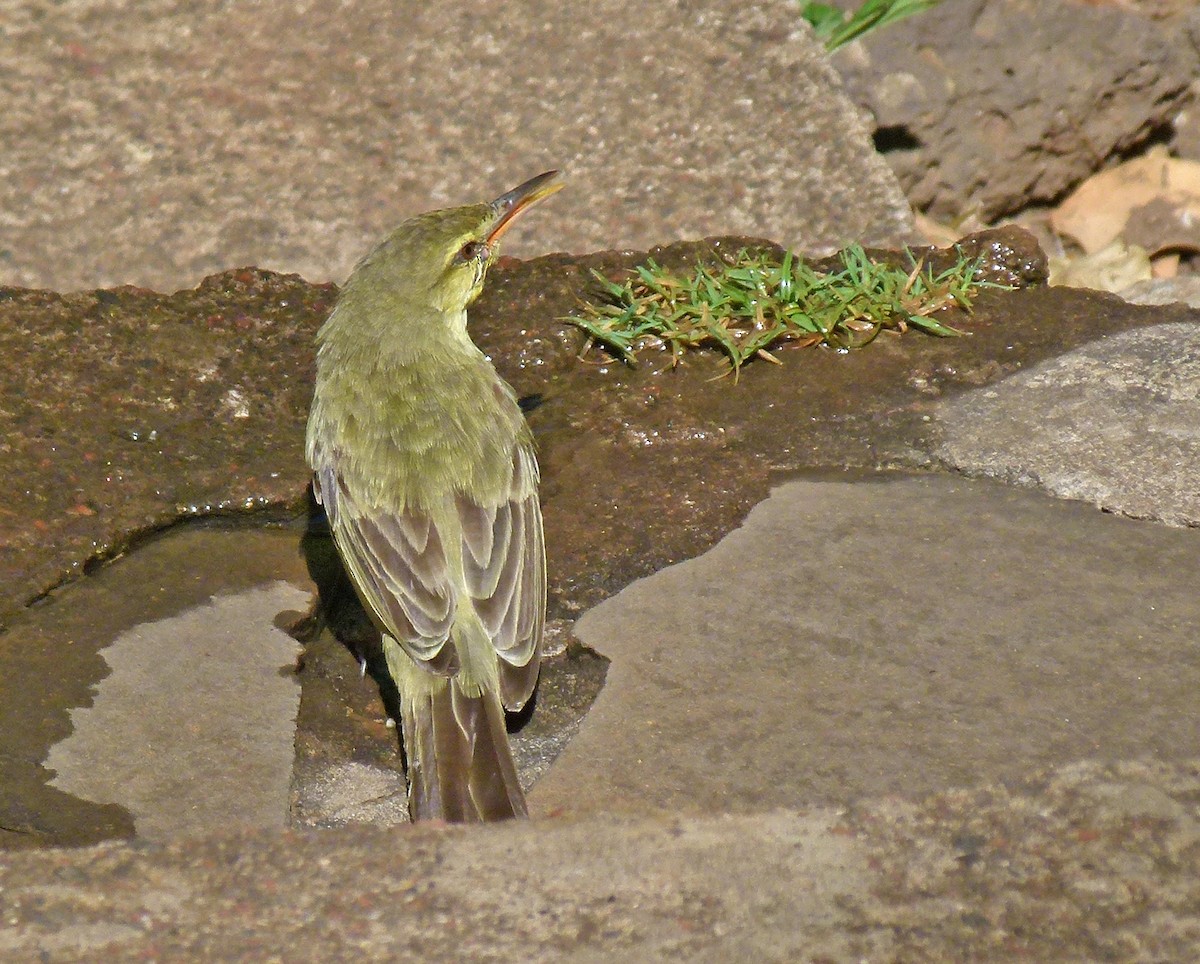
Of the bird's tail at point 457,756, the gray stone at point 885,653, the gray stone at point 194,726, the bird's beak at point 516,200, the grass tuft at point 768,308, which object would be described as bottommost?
the gray stone at point 885,653

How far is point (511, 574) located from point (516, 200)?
1.65 metres

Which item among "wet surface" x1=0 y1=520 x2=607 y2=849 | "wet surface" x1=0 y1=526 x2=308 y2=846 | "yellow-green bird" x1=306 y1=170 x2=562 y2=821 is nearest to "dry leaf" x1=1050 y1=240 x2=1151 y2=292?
"yellow-green bird" x1=306 y1=170 x2=562 y2=821

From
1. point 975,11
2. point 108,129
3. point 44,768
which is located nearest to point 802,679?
point 44,768

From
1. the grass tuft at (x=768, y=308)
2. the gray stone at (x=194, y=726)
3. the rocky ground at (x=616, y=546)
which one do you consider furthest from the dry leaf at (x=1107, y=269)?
the gray stone at (x=194, y=726)

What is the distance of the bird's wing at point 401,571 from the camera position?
4145 millimetres

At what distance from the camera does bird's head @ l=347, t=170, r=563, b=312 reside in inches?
207

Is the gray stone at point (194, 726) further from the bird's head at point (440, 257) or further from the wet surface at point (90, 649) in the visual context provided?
the bird's head at point (440, 257)

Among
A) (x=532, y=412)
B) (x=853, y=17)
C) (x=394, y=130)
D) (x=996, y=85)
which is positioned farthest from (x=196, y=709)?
(x=853, y=17)

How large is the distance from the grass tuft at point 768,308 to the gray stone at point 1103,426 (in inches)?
20.3

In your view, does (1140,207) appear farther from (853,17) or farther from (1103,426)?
(1103,426)

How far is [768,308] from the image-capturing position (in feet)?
18.8

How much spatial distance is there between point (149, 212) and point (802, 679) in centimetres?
342

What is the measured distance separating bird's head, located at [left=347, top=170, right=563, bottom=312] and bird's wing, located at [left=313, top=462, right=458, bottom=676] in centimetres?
79

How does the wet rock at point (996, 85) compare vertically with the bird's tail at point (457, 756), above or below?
above
